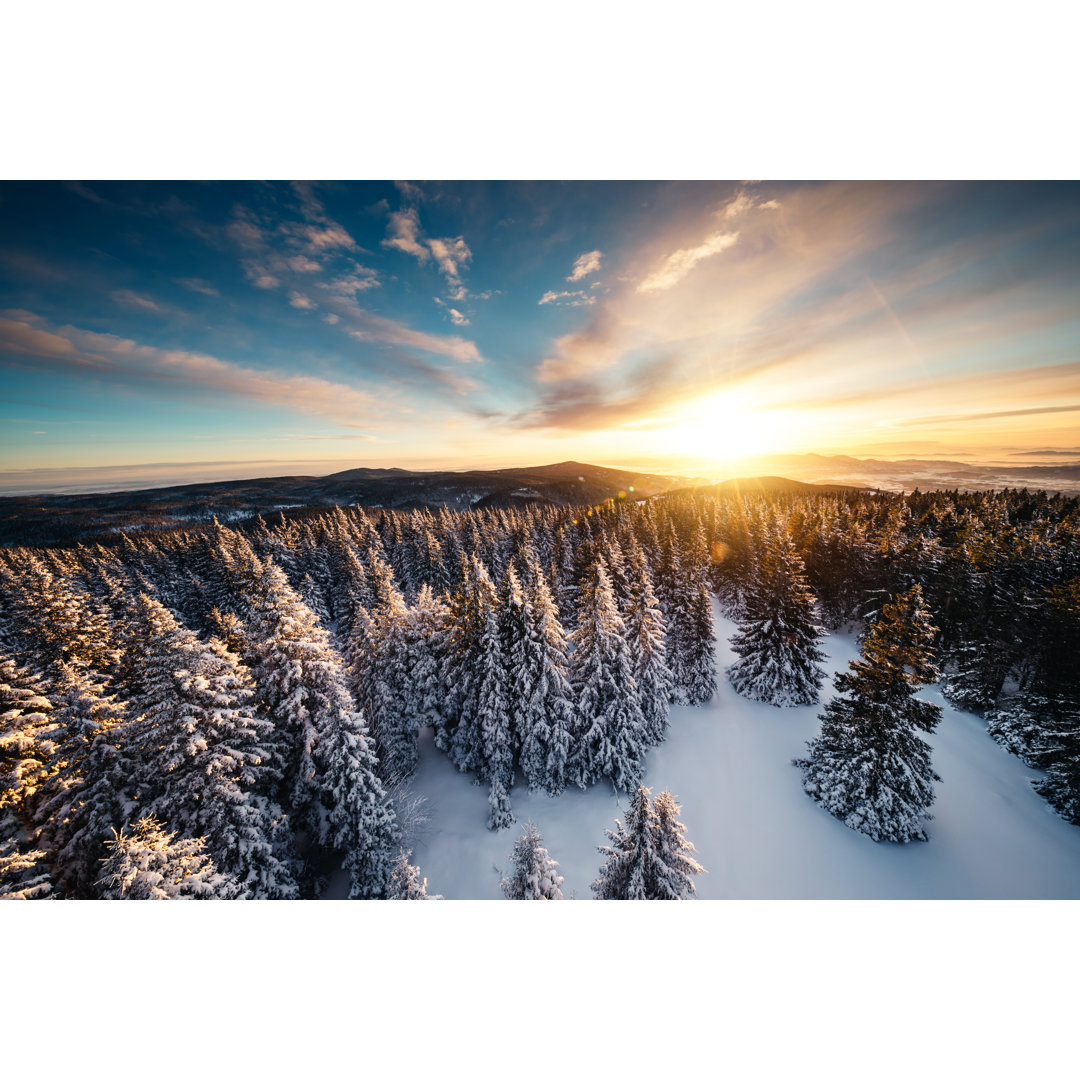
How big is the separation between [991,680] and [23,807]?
40893mm

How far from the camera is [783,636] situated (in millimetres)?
24516

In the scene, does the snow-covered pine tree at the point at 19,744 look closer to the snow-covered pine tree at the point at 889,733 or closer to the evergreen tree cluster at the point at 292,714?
the evergreen tree cluster at the point at 292,714

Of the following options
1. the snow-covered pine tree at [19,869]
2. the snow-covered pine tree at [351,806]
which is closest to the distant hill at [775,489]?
the snow-covered pine tree at [351,806]

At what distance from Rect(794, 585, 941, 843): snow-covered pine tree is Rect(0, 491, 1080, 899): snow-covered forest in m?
0.08

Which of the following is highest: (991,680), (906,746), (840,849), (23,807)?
(23,807)

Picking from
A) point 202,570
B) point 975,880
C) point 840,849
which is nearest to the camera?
point 975,880

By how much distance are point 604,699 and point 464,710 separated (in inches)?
274

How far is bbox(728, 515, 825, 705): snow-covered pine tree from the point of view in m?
24.0

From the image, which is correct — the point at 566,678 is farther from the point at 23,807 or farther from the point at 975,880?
the point at 23,807

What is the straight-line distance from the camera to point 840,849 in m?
15.0

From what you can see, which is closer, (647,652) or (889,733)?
(889,733)

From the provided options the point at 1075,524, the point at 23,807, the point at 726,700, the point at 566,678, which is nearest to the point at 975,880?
the point at 726,700

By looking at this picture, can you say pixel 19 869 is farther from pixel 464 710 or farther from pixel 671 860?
pixel 671 860

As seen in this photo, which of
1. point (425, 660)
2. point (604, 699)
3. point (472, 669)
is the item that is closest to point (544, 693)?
point (604, 699)
